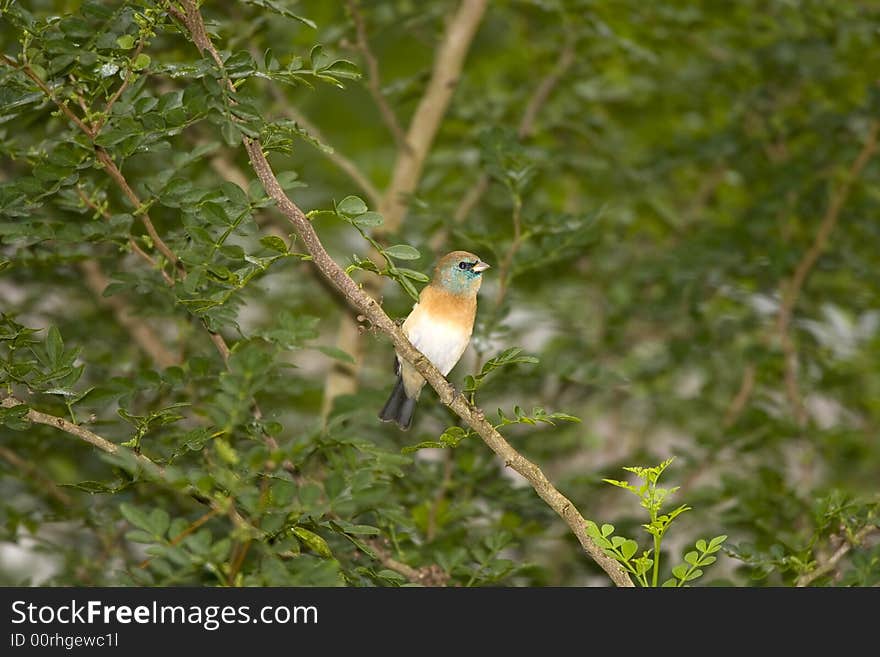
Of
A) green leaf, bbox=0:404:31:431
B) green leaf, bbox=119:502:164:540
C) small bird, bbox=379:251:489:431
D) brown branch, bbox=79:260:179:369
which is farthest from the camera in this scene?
brown branch, bbox=79:260:179:369

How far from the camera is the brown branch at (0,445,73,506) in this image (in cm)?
309

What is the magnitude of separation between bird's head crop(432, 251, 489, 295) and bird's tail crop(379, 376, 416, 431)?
1.10 ft

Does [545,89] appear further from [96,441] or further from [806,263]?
[96,441]

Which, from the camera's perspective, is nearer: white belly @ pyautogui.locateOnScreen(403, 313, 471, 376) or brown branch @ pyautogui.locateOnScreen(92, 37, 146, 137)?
brown branch @ pyautogui.locateOnScreen(92, 37, 146, 137)

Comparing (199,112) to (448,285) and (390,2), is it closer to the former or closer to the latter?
(448,285)

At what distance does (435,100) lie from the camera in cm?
373

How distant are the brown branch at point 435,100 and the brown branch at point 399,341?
5.07 ft

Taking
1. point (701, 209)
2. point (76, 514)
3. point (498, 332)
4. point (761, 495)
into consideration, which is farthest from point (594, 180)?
point (76, 514)

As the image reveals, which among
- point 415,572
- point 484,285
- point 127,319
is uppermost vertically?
point 484,285

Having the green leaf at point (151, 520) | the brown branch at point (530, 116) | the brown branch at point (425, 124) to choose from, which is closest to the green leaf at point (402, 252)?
the green leaf at point (151, 520)

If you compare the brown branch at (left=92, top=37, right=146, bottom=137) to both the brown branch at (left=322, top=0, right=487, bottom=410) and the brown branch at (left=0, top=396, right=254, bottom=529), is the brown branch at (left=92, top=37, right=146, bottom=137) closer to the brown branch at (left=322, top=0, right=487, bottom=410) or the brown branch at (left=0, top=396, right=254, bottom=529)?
the brown branch at (left=0, top=396, right=254, bottom=529)

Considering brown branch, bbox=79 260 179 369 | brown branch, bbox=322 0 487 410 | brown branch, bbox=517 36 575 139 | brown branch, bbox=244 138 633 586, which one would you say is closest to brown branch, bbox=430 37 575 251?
brown branch, bbox=517 36 575 139

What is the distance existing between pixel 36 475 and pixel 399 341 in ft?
5.64

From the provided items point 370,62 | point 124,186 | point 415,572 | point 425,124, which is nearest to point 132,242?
point 124,186
